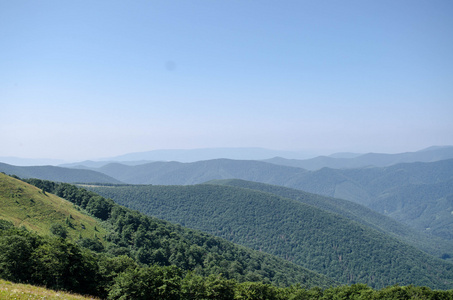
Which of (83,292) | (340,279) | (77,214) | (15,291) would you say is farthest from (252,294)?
(340,279)

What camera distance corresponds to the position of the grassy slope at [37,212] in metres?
64.8

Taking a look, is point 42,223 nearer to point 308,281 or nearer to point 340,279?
point 308,281

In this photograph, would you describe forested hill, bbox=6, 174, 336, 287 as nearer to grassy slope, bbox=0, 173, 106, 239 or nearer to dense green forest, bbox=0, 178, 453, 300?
grassy slope, bbox=0, 173, 106, 239

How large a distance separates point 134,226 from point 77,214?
16.9m

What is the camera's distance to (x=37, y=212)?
71125 mm

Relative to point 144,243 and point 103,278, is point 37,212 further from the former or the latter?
point 103,278

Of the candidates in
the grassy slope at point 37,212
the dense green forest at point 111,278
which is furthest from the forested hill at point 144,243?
the dense green forest at point 111,278

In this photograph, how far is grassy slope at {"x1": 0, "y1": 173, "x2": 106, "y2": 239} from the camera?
64.8 m

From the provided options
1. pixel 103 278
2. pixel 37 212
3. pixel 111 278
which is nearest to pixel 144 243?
pixel 37 212

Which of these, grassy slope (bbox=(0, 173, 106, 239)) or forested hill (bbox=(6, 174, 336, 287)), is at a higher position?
grassy slope (bbox=(0, 173, 106, 239))

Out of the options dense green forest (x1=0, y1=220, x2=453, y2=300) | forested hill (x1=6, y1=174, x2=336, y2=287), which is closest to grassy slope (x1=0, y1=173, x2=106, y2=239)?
forested hill (x1=6, y1=174, x2=336, y2=287)

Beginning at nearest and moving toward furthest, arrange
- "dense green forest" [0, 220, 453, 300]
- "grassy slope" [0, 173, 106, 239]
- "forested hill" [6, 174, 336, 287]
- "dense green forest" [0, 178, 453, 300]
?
"dense green forest" [0, 220, 453, 300]
"dense green forest" [0, 178, 453, 300]
"grassy slope" [0, 173, 106, 239]
"forested hill" [6, 174, 336, 287]

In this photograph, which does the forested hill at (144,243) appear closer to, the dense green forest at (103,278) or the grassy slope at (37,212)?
the grassy slope at (37,212)

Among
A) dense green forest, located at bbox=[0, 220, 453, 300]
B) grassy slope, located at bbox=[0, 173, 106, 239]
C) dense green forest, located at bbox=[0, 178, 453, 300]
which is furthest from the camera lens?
grassy slope, located at bbox=[0, 173, 106, 239]
